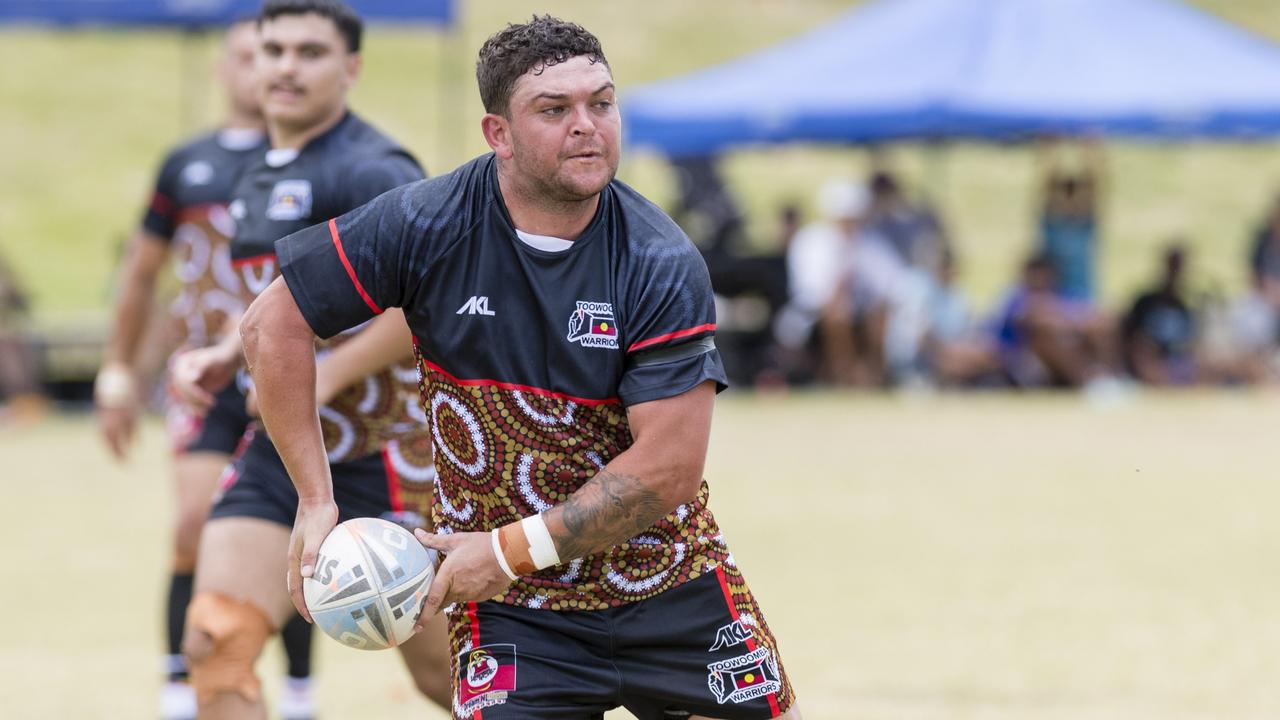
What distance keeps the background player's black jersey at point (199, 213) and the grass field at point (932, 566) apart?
5.52 ft

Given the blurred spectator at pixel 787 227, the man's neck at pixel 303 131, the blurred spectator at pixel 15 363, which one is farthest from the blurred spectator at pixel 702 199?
the man's neck at pixel 303 131

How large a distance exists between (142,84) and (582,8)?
36.7ft

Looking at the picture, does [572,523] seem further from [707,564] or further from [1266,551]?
[1266,551]

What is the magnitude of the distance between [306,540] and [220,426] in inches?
93.3

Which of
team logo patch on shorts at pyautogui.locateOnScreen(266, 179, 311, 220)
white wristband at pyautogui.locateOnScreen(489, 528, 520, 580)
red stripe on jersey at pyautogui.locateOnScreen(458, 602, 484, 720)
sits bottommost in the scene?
red stripe on jersey at pyautogui.locateOnScreen(458, 602, 484, 720)

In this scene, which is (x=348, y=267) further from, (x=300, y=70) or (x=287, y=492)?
(x=300, y=70)

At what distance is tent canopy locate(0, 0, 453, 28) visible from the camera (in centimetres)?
1700

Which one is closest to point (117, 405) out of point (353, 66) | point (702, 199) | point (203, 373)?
point (203, 373)

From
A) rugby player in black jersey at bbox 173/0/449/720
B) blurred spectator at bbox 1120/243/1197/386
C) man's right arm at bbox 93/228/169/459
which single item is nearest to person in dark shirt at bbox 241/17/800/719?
rugby player in black jersey at bbox 173/0/449/720

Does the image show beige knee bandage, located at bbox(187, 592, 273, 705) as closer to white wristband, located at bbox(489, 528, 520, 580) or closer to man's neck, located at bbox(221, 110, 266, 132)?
white wristband, located at bbox(489, 528, 520, 580)

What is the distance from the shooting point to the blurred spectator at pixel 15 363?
58.1ft

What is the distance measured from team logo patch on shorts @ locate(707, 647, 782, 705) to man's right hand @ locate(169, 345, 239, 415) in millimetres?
2064

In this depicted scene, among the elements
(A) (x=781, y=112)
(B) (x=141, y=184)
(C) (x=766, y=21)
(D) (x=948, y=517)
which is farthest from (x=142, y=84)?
(D) (x=948, y=517)

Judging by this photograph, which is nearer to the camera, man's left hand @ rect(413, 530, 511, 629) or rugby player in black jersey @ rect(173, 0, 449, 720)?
man's left hand @ rect(413, 530, 511, 629)
